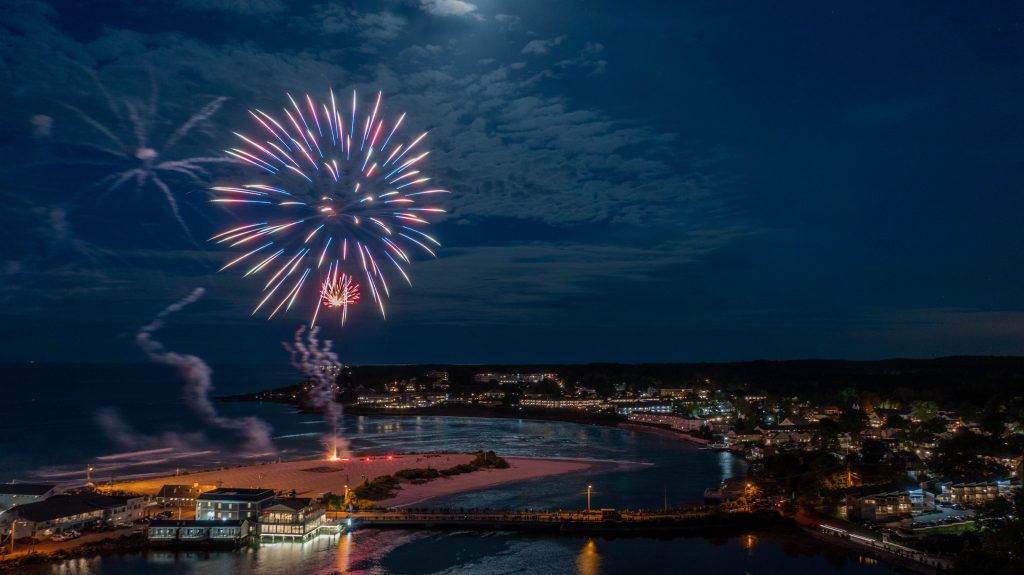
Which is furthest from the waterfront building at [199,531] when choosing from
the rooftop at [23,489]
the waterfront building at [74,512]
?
the rooftop at [23,489]

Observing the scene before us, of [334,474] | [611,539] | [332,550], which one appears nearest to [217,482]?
[334,474]

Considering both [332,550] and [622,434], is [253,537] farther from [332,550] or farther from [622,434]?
[622,434]

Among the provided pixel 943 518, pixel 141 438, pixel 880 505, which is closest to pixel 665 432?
pixel 880 505

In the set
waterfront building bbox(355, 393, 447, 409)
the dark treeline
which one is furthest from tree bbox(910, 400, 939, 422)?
waterfront building bbox(355, 393, 447, 409)

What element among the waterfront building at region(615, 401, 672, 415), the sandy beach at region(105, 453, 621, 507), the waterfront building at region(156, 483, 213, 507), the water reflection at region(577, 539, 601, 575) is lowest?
the water reflection at region(577, 539, 601, 575)

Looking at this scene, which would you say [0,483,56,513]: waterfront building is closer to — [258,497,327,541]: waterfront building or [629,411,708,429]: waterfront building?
[258,497,327,541]: waterfront building

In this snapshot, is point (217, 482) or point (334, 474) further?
point (334, 474)
